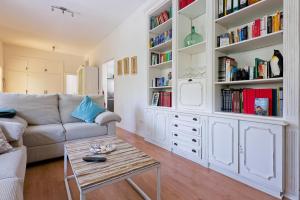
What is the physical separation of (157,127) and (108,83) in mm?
3148

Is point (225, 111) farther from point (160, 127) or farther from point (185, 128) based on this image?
point (160, 127)

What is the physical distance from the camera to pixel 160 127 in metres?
2.89

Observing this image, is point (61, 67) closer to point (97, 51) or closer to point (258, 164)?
point (97, 51)

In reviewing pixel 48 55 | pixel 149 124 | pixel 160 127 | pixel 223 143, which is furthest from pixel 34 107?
pixel 48 55

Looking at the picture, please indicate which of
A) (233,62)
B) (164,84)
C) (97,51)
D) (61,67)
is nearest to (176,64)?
(164,84)

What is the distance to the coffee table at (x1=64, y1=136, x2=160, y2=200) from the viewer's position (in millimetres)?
1012

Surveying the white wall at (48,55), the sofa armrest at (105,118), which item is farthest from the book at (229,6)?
the white wall at (48,55)

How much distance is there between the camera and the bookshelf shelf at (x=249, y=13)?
166 centimetres

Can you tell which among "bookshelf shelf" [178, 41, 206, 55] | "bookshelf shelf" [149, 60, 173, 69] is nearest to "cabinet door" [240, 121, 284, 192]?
"bookshelf shelf" [178, 41, 206, 55]

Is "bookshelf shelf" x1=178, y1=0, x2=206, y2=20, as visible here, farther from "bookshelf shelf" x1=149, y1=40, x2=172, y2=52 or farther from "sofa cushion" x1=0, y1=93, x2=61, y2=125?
"sofa cushion" x1=0, y1=93, x2=61, y2=125

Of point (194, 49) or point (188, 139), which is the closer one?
point (188, 139)

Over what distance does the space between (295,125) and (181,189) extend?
1133 millimetres

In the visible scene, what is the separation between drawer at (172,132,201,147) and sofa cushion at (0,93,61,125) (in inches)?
72.5

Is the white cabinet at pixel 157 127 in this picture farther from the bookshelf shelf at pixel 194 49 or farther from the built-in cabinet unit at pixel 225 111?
the bookshelf shelf at pixel 194 49
